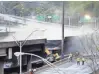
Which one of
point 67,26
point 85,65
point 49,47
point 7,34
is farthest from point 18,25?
point 85,65

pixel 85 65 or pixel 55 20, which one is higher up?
pixel 55 20

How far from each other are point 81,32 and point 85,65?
53.0 ft

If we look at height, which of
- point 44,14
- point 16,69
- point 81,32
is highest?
point 44,14

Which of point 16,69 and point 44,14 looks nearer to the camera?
point 16,69

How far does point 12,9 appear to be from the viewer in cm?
5400

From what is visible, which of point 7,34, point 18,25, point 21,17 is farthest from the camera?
point 21,17

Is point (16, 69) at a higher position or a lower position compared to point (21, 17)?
lower

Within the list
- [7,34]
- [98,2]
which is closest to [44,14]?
[98,2]

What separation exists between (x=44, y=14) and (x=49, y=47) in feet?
25.4

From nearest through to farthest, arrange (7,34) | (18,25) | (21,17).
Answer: (7,34), (18,25), (21,17)

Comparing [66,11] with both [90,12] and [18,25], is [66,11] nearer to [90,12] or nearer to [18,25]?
[90,12]

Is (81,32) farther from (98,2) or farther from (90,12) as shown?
(98,2)

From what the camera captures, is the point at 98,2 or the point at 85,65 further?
the point at 98,2

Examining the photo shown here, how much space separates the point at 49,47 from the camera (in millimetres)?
51531
